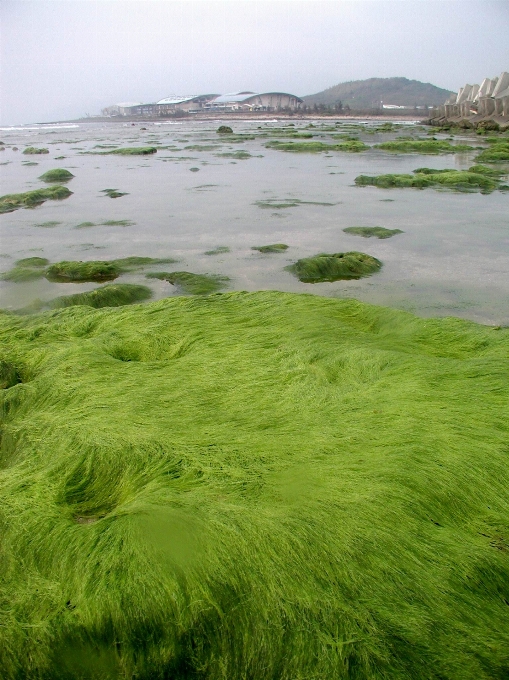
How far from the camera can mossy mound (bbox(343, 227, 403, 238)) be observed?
684 cm

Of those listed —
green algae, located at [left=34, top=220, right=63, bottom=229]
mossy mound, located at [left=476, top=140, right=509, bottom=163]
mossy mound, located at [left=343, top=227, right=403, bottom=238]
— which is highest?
mossy mound, located at [left=476, top=140, right=509, bottom=163]

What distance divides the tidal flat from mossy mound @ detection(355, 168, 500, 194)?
21.1ft

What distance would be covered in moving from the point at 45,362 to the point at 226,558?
2099 millimetres

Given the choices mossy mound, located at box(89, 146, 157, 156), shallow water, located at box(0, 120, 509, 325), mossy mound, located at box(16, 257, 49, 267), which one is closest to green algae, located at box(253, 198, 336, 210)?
shallow water, located at box(0, 120, 509, 325)

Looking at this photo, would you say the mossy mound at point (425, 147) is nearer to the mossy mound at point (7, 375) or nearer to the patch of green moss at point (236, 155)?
the patch of green moss at point (236, 155)

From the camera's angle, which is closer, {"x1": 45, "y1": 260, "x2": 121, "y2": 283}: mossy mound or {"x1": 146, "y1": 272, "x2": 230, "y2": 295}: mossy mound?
{"x1": 146, "y1": 272, "x2": 230, "y2": 295}: mossy mound

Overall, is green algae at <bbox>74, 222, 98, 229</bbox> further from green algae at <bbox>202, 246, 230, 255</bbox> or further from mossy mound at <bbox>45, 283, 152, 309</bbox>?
mossy mound at <bbox>45, 283, 152, 309</bbox>

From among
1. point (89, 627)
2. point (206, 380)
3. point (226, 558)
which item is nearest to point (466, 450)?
point (226, 558)

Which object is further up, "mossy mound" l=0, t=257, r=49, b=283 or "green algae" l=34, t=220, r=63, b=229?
"green algae" l=34, t=220, r=63, b=229

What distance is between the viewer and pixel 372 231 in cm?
697

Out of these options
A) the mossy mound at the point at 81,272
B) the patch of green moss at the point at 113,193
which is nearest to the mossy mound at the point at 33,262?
the mossy mound at the point at 81,272

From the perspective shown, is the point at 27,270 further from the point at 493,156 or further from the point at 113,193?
the point at 493,156

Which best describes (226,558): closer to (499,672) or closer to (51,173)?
(499,672)

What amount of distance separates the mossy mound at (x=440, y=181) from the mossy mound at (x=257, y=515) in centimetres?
845
